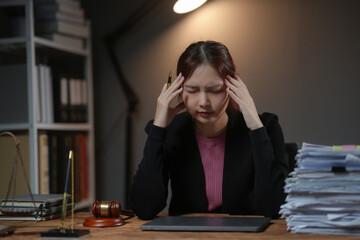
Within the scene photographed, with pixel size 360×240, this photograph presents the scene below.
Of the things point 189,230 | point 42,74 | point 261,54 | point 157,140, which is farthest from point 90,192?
point 189,230

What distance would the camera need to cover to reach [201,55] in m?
1.65

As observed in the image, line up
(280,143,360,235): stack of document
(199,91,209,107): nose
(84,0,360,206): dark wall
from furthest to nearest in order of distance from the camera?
1. (84,0,360,206): dark wall
2. (199,91,209,107): nose
3. (280,143,360,235): stack of document

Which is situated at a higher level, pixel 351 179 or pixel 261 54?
pixel 261 54

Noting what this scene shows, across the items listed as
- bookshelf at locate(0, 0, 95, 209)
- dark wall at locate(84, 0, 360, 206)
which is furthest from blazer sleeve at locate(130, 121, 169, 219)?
dark wall at locate(84, 0, 360, 206)

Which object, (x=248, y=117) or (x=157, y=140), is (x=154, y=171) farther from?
(x=248, y=117)

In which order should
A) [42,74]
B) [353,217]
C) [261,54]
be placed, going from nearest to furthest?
[353,217]
[42,74]
[261,54]

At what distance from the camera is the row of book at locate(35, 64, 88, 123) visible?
2578 mm

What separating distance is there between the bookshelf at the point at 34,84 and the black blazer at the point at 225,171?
1010mm

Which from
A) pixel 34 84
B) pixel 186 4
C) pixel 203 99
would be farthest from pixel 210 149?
pixel 34 84

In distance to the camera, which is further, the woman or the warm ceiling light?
the warm ceiling light

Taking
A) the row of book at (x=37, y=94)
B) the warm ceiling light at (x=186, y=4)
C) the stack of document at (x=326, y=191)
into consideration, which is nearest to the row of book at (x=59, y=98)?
the row of book at (x=37, y=94)

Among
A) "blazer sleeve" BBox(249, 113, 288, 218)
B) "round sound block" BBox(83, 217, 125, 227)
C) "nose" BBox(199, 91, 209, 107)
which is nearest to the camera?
"round sound block" BBox(83, 217, 125, 227)

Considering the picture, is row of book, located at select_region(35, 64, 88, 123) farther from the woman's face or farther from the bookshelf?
the woman's face

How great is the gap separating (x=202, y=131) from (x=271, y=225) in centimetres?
68
